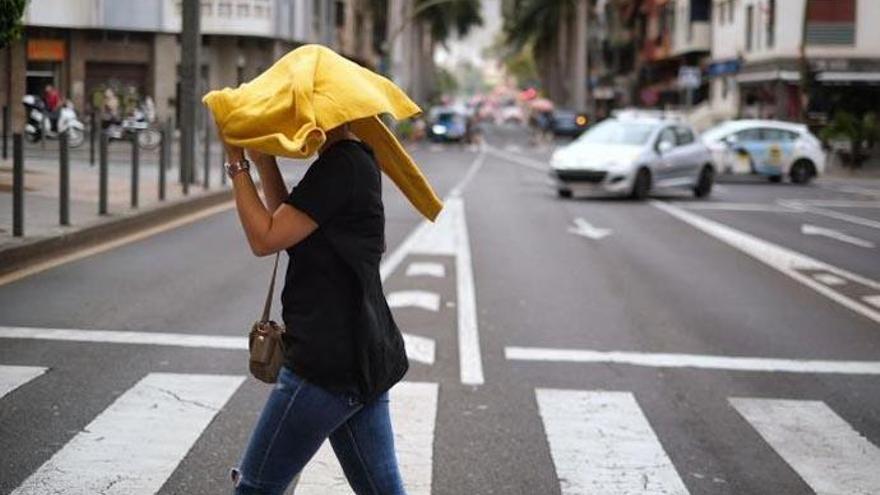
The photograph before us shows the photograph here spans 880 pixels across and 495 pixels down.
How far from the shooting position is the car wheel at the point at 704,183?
26750 mm

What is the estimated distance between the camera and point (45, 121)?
2212cm

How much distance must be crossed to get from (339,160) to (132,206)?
43.4 feet

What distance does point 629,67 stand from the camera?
296ft

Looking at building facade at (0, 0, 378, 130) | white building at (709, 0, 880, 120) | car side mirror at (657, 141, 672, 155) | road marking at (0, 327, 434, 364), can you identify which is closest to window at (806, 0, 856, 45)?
white building at (709, 0, 880, 120)

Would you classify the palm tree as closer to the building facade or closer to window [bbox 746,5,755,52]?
the building facade

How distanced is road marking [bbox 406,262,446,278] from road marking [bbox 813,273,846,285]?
3.70 meters

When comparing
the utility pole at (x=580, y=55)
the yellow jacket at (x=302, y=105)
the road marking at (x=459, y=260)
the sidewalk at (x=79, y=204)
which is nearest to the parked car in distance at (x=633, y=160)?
the road marking at (x=459, y=260)

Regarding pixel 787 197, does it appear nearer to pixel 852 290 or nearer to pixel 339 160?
pixel 852 290

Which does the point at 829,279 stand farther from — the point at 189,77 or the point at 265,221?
the point at 189,77

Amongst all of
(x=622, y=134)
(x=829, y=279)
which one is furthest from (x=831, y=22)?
(x=829, y=279)

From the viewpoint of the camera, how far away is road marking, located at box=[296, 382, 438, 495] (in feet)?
18.3

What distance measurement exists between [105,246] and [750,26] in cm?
4370

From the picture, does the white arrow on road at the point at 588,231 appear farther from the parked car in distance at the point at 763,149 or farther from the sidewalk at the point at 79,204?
the parked car in distance at the point at 763,149

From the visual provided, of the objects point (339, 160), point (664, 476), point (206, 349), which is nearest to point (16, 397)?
point (206, 349)
